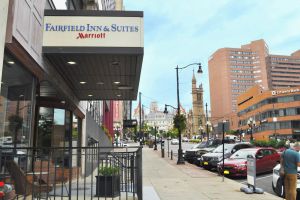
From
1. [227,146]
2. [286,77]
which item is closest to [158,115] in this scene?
[286,77]

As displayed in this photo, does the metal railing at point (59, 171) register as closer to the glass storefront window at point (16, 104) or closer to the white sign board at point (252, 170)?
the glass storefront window at point (16, 104)

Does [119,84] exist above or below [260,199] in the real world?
above

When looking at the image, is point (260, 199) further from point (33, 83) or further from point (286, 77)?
point (286, 77)

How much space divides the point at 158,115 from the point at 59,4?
181808 mm

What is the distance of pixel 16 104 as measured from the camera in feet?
29.0

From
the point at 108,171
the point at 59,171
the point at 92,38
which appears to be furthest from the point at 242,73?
the point at 108,171

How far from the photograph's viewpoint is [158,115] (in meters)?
194

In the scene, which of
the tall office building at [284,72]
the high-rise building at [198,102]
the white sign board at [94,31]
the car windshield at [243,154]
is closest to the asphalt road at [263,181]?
the car windshield at [243,154]

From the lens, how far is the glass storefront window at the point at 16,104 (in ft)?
26.2

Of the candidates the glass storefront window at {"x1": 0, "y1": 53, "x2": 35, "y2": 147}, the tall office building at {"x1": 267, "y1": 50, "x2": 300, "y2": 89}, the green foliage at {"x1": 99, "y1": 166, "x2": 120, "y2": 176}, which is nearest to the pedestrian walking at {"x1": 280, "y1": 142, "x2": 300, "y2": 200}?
the green foliage at {"x1": 99, "y1": 166, "x2": 120, "y2": 176}

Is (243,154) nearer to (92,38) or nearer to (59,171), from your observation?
(59,171)

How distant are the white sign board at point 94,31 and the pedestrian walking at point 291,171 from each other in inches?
208

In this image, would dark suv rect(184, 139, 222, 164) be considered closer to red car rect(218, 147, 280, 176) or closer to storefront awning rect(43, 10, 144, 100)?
red car rect(218, 147, 280, 176)

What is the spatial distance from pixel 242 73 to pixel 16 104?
175 m
